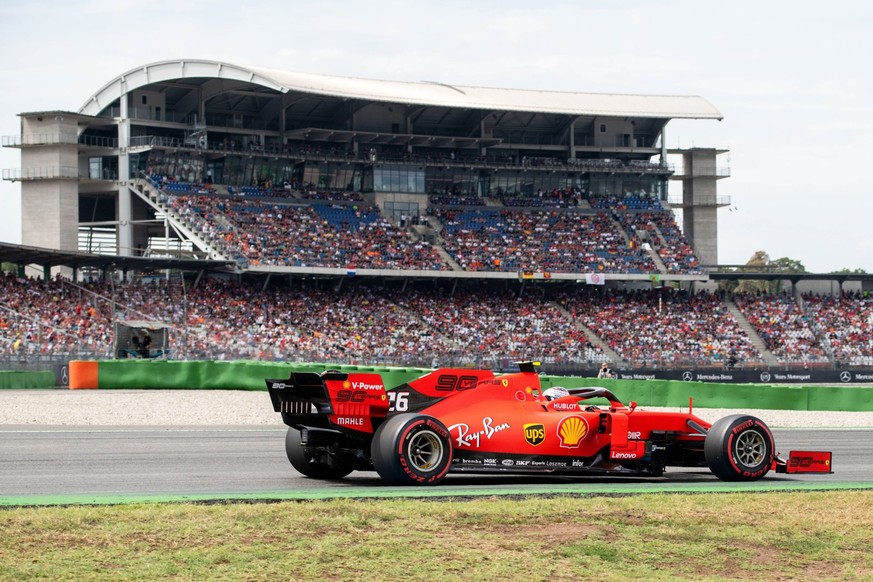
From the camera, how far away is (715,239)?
78188mm

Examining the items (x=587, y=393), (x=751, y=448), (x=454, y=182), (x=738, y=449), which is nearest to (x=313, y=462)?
(x=587, y=393)

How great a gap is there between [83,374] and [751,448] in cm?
2887

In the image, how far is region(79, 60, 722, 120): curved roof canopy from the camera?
205 ft

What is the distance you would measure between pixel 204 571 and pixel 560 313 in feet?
188

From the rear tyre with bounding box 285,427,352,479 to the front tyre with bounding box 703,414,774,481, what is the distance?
418 cm

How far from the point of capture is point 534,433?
14125 millimetres

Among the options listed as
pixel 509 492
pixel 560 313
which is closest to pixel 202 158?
pixel 560 313

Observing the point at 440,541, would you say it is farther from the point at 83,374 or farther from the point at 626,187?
the point at 626,187

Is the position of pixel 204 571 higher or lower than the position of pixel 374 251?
lower

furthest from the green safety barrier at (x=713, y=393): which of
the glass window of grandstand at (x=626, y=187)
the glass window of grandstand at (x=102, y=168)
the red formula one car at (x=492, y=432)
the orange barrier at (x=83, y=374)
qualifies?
the glass window of grandstand at (x=626, y=187)

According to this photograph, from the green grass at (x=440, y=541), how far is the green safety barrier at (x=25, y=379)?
96.9ft

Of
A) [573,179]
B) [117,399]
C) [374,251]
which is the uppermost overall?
[573,179]

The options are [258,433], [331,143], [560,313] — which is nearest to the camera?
[258,433]

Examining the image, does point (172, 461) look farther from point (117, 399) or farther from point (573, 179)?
point (573, 179)
